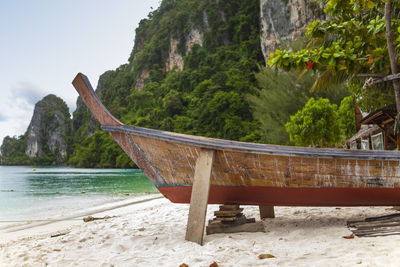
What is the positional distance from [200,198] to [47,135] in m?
110

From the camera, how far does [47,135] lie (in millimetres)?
99188

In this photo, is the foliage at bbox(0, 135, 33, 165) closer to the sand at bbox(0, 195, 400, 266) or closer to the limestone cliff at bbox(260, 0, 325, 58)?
the limestone cliff at bbox(260, 0, 325, 58)

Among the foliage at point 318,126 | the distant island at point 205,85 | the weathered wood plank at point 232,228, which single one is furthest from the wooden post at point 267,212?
the distant island at point 205,85

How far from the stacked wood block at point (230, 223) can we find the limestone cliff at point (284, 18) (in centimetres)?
2967

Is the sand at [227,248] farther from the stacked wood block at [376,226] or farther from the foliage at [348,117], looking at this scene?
the foliage at [348,117]

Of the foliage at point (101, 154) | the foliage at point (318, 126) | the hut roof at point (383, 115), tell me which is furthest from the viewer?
the foliage at point (101, 154)

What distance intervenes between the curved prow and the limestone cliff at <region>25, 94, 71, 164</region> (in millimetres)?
102359

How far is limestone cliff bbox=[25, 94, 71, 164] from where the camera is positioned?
96938 mm

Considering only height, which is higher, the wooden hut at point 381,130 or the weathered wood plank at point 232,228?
the wooden hut at point 381,130

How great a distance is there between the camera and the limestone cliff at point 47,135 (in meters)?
96.9

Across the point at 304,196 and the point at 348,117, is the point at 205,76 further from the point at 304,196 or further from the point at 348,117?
the point at 304,196

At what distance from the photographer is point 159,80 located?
232 ft

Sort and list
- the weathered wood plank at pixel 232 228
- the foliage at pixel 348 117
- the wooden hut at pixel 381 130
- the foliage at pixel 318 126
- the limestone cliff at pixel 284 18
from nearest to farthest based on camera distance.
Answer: the weathered wood plank at pixel 232 228 → the wooden hut at pixel 381 130 → the foliage at pixel 318 126 → the foliage at pixel 348 117 → the limestone cliff at pixel 284 18

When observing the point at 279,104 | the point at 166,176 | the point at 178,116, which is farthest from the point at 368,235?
the point at 178,116
